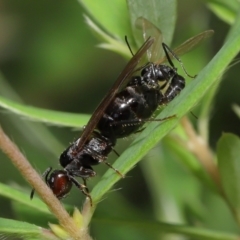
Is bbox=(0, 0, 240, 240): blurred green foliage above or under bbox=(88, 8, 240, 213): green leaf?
under

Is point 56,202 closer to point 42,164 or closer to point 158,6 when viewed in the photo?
point 158,6

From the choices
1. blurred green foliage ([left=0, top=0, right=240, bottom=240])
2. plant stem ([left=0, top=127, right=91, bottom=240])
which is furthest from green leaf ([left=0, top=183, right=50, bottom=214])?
blurred green foliage ([left=0, top=0, right=240, bottom=240])

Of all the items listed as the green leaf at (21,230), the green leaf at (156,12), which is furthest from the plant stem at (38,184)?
the green leaf at (156,12)

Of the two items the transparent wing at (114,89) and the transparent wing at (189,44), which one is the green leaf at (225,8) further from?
the transparent wing at (114,89)

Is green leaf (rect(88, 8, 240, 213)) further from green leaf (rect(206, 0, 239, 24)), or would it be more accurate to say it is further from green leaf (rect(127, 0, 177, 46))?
green leaf (rect(206, 0, 239, 24))

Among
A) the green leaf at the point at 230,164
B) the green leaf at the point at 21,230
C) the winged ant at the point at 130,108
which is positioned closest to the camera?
the green leaf at the point at 21,230
